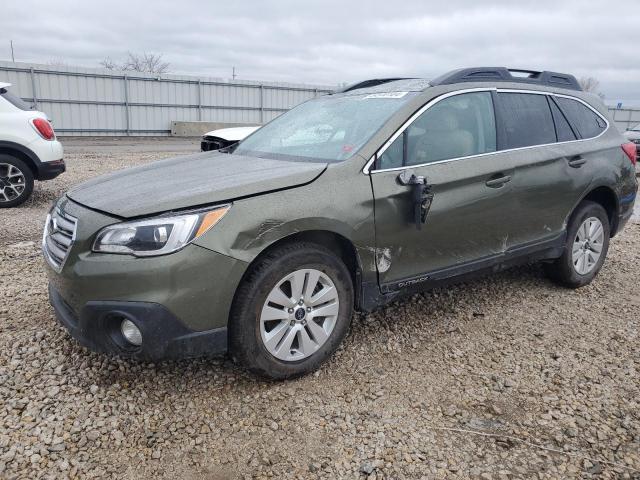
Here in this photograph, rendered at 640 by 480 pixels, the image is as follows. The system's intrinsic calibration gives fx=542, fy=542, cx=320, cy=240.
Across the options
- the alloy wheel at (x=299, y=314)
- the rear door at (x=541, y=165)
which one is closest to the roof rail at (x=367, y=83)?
the rear door at (x=541, y=165)

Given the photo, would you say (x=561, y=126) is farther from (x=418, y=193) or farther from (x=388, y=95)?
(x=418, y=193)

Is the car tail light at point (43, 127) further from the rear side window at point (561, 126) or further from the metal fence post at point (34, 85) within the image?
the metal fence post at point (34, 85)

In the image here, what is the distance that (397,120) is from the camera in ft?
10.8

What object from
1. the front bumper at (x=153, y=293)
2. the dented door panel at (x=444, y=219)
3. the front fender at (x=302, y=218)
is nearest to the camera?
the front bumper at (x=153, y=293)

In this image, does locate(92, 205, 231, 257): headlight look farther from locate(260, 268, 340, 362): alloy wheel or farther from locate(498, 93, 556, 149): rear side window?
locate(498, 93, 556, 149): rear side window

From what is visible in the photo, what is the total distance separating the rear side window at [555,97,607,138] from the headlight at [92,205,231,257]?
127 inches

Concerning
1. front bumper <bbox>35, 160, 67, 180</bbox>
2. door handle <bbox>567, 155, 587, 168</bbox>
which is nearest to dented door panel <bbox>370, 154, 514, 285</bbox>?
door handle <bbox>567, 155, 587, 168</bbox>

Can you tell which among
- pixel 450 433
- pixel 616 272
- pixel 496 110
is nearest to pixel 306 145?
pixel 496 110

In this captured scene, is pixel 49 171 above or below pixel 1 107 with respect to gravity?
below

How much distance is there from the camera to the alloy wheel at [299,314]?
2812 mm

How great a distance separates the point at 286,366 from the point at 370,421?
0.54 meters

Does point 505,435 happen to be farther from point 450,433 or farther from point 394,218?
point 394,218

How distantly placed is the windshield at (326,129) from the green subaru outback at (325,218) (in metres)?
0.02

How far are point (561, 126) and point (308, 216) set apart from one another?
8.44 feet
